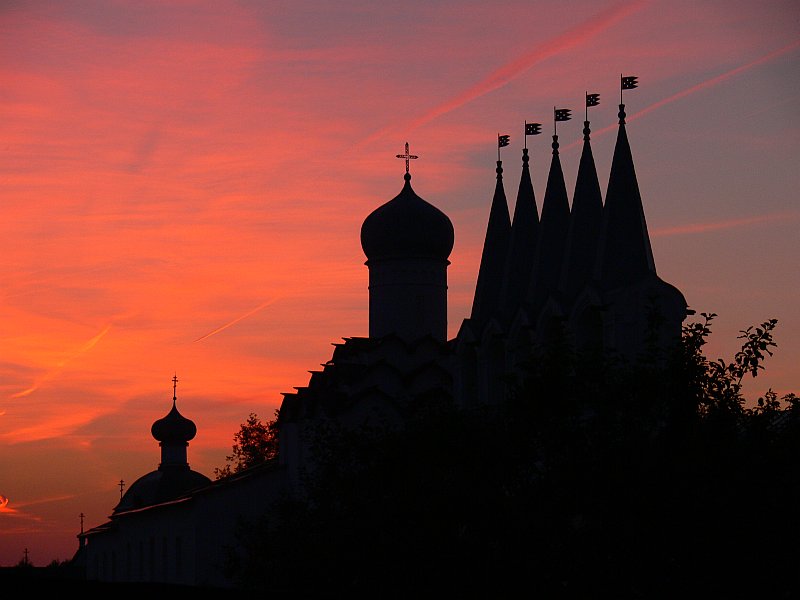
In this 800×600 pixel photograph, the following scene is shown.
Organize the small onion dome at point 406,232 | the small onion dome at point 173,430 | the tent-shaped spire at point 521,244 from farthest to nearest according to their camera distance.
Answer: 1. the small onion dome at point 173,430
2. the small onion dome at point 406,232
3. the tent-shaped spire at point 521,244

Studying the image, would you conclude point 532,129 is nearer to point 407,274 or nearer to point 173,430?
point 407,274

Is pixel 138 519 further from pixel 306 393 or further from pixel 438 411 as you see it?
pixel 438 411

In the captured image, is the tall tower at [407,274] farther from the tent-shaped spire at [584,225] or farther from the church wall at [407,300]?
the tent-shaped spire at [584,225]

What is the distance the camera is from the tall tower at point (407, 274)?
50.8 meters

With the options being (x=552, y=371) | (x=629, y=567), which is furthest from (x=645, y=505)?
(x=552, y=371)

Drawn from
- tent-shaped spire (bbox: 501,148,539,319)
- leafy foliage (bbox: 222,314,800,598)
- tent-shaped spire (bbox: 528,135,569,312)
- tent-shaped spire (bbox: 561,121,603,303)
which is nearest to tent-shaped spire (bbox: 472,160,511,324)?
tent-shaped spire (bbox: 501,148,539,319)

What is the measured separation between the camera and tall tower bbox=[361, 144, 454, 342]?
50.8 m

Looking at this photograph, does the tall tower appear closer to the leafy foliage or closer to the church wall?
the church wall

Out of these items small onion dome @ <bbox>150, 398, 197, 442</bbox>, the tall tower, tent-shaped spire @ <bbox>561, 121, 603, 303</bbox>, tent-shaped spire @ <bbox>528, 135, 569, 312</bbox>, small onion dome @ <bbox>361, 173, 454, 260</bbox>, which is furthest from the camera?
small onion dome @ <bbox>150, 398, 197, 442</bbox>

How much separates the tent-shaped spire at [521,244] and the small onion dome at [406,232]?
8.32m

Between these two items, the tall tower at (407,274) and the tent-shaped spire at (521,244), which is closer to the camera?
the tent-shaped spire at (521,244)

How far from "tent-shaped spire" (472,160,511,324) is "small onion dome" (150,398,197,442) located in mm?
36492

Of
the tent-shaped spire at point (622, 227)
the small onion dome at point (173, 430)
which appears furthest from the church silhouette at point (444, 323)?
the small onion dome at point (173, 430)

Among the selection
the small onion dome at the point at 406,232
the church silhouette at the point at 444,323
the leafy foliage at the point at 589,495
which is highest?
the small onion dome at the point at 406,232
